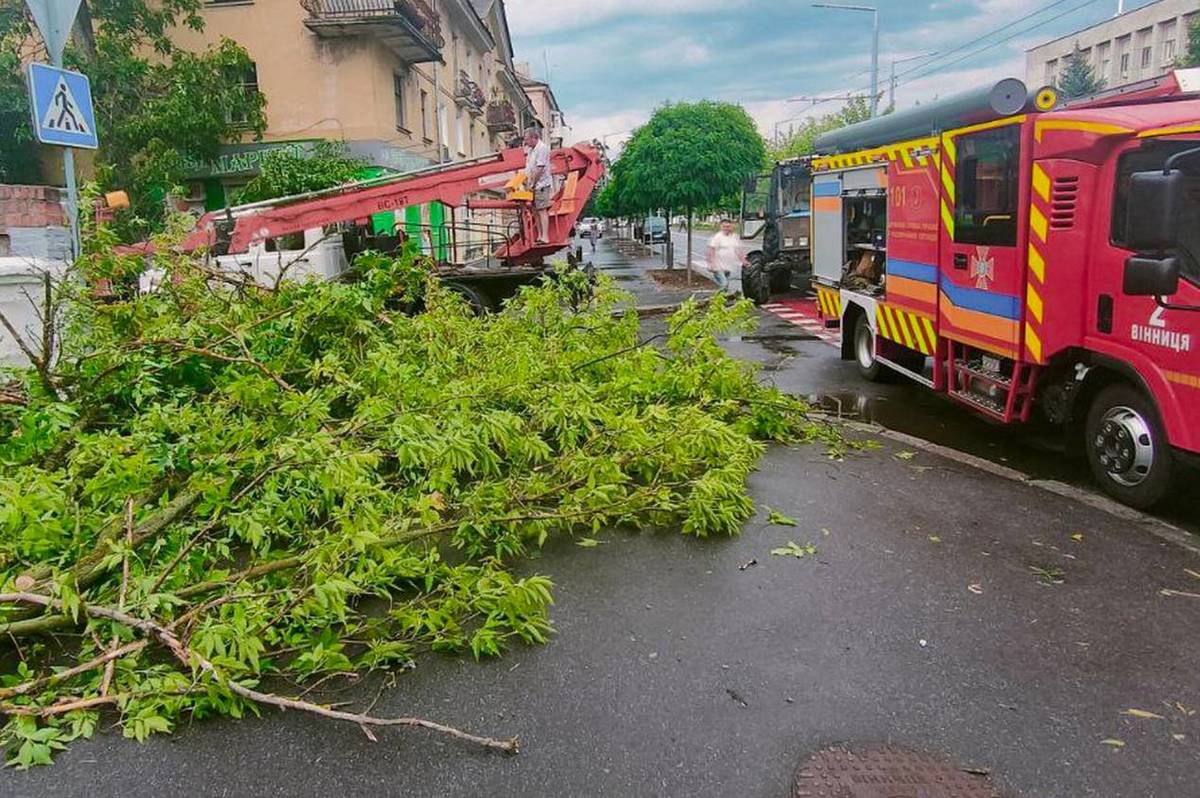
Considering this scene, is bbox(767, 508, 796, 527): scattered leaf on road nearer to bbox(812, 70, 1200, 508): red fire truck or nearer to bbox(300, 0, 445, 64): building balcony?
bbox(812, 70, 1200, 508): red fire truck

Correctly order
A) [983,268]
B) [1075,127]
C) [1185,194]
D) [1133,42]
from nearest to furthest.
Answer: [1185,194] < [1075,127] < [983,268] < [1133,42]

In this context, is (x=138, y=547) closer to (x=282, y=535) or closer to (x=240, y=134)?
(x=282, y=535)

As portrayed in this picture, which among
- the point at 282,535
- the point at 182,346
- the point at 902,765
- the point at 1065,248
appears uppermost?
the point at 1065,248

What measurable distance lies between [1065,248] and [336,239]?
1111 cm

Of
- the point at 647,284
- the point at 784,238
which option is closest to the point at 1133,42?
the point at 647,284

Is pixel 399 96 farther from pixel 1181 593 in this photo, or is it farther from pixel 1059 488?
pixel 1181 593

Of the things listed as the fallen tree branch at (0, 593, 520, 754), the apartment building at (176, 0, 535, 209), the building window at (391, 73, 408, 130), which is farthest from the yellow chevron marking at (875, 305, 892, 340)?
the building window at (391, 73, 408, 130)

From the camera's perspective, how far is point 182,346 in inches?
212

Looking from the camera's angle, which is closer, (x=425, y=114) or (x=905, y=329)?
(x=905, y=329)

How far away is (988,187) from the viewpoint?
6824mm

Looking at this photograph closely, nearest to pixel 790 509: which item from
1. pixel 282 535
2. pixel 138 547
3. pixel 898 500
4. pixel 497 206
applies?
pixel 898 500

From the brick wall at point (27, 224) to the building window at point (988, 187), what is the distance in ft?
26.9

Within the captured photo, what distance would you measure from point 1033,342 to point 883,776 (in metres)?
4.31

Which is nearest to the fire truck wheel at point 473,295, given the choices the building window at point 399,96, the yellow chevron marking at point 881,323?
the yellow chevron marking at point 881,323
